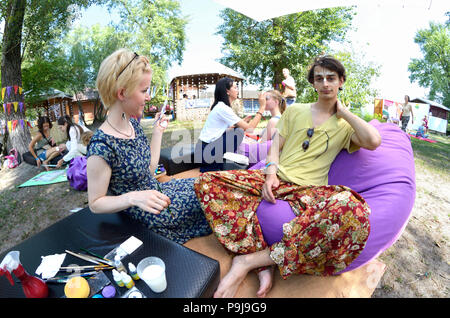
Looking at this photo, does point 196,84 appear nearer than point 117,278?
No

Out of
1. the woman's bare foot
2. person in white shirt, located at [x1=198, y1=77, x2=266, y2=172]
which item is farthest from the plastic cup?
the woman's bare foot

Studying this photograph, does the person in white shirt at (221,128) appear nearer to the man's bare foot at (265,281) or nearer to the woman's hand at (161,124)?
the woman's hand at (161,124)

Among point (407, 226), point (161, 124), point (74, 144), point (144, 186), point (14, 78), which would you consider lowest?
point (407, 226)

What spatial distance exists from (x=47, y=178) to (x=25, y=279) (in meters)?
4.55

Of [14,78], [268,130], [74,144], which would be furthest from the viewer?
[14,78]

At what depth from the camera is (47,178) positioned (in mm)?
4777

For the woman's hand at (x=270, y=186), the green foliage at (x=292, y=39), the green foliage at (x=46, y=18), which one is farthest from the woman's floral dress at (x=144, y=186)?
the green foliage at (x=292, y=39)

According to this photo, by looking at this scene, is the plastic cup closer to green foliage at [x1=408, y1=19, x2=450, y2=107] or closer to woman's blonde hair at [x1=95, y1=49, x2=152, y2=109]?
woman's blonde hair at [x1=95, y1=49, x2=152, y2=109]

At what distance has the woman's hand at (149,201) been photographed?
1374mm

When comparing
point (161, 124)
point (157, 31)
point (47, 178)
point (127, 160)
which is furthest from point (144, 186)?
point (157, 31)

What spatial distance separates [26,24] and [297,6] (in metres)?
7.70

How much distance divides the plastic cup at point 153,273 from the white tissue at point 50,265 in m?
0.53

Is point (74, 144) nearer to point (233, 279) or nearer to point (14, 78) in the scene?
point (14, 78)
